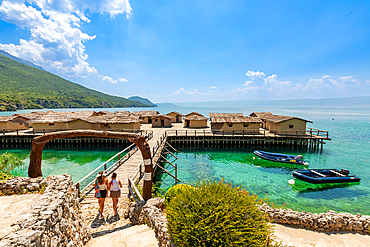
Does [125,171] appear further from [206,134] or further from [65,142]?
[65,142]

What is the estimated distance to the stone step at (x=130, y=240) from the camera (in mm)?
5578

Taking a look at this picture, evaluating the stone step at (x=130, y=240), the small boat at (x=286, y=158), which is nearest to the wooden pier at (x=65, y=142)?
the small boat at (x=286, y=158)

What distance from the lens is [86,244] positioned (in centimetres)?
568

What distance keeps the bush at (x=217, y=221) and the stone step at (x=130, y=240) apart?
4.86 ft

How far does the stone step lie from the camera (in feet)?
18.3

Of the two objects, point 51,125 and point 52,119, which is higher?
point 52,119

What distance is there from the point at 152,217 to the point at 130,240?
3.37ft

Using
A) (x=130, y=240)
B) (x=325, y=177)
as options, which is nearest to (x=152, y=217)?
(x=130, y=240)

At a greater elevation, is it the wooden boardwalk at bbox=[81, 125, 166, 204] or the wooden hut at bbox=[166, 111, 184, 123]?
the wooden hut at bbox=[166, 111, 184, 123]

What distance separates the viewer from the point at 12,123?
3631cm

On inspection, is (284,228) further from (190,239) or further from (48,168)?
(48,168)

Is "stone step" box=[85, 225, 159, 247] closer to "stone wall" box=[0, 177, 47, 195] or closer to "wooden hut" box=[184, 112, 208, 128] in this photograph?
"stone wall" box=[0, 177, 47, 195]

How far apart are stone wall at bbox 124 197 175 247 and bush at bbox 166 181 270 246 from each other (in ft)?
2.51

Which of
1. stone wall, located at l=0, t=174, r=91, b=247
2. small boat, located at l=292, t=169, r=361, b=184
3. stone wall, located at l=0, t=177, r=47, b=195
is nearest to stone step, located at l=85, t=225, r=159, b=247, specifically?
stone wall, located at l=0, t=174, r=91, b=247
